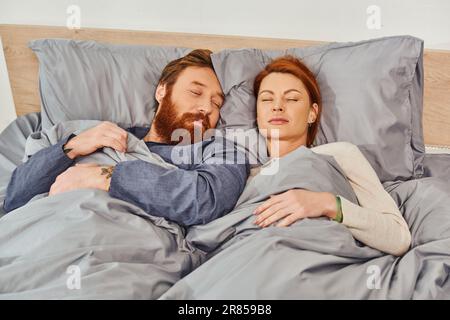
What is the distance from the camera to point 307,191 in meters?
1.14

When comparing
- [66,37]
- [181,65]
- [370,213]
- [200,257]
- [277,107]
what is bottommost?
[200,257]

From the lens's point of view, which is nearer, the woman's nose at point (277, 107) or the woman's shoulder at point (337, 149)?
the woman's shoulder at point (337, 149)

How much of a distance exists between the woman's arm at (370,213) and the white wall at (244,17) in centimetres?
73

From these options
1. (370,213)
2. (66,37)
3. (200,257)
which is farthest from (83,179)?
(66,37)

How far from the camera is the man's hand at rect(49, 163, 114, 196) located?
121 centimetres

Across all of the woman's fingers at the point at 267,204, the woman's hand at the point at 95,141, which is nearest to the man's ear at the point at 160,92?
the woman's hand at the point at 95,141

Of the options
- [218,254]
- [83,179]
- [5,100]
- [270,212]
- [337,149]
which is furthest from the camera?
[5,100]

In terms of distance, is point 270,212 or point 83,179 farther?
point 83,179

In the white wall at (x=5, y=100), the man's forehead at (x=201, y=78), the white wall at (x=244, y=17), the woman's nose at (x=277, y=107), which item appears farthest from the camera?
the white wall at (x=5, y=100)

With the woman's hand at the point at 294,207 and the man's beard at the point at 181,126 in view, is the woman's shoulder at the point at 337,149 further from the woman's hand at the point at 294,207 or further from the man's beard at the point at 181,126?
the man's beard at the point at 181,126

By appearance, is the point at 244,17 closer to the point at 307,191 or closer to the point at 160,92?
the point at 160,92

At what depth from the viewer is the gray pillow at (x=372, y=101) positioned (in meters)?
1.48

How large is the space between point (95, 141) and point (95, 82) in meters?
0.39

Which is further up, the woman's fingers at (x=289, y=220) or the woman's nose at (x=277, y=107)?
the woman's nose at (x=277, y=107)
